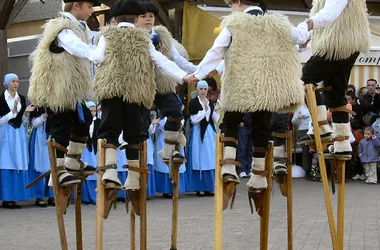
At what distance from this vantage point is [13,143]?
11.3m

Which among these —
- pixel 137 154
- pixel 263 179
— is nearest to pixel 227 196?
pixel 263 179

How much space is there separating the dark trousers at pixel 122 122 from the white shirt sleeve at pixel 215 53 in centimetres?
65

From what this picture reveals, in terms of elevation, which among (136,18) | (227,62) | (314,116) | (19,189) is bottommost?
(19,189)

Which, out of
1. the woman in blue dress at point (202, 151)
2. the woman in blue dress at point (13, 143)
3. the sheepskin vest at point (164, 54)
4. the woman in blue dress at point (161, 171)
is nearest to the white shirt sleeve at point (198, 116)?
the woman in blue dress at point (202, 151)

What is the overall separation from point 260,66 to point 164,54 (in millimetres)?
1442

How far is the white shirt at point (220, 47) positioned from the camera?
624 centimetres

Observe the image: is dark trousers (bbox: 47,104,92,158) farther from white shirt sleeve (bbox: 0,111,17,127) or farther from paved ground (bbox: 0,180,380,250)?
white shirt sleeve (bbox: 0,111,17,127)

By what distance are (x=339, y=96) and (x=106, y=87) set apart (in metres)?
2.01

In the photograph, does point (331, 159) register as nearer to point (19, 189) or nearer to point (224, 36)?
point (224, 36)

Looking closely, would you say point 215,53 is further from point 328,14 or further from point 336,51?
point 336,51

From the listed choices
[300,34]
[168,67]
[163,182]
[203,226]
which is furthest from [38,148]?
[300,34]

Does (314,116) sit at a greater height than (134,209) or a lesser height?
greater

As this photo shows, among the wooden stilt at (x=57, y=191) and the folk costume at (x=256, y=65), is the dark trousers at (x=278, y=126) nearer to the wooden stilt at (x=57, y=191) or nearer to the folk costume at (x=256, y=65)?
the folk costume at (x=256, y=65)

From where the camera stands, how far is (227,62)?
629cm
